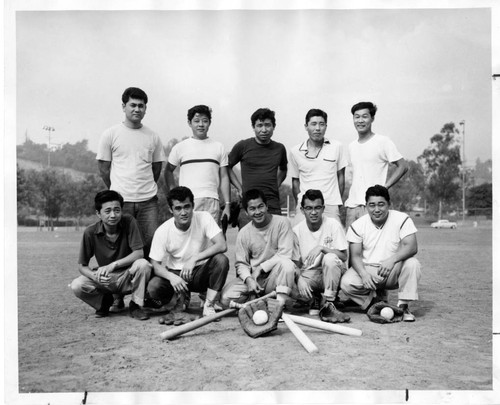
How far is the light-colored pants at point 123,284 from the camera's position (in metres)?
4.26

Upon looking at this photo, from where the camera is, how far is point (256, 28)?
4.18 meters

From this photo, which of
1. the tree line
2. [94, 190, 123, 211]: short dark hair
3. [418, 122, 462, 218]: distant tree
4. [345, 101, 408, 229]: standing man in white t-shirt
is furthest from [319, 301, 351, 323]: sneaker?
[418, 122, 462, 218]: distant tree

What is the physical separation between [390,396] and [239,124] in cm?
289

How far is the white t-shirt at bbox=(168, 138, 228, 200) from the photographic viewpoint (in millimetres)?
4773

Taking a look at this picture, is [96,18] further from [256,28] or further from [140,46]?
[256,28]

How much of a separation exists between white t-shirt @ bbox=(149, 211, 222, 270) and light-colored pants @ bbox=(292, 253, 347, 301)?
0.89 meters

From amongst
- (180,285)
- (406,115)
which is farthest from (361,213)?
(180,285)

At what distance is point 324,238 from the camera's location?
14.6 feet

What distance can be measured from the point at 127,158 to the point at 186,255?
1.12 m

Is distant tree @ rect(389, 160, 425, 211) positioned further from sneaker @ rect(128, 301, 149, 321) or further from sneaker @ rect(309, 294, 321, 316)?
sneaker @ rect(128, 301, 149, 321)

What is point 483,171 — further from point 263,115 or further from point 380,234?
point 263,115

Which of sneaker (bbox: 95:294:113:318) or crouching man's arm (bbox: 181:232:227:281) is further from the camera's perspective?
sneaker (bbox: 95:294:113:318)

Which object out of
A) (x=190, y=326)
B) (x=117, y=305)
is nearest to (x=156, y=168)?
(x=117, y=305)

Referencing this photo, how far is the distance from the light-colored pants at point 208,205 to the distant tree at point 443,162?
2442 millimetres
